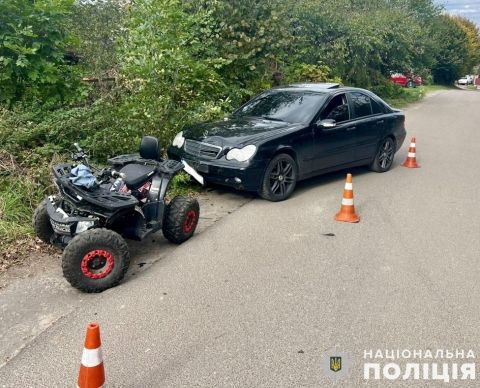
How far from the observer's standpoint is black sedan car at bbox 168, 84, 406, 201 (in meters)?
6.97

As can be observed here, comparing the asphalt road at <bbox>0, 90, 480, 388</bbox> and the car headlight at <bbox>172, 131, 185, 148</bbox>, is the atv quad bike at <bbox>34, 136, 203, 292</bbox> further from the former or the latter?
the car headlight at <bbox>172, 131, 185, 148</bbox>

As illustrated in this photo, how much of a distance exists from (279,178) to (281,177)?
4 centimetres

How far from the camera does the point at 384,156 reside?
9.66 meters

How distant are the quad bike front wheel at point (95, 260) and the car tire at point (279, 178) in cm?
314

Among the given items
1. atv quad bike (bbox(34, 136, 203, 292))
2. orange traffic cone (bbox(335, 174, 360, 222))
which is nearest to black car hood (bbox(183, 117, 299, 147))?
orange traffic cone (bbox(335, 174, 360, 222))

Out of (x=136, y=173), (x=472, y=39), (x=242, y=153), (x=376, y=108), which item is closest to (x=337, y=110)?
(x=376, y=108)

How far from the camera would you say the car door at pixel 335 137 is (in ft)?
25.8

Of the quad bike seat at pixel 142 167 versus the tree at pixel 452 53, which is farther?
the tree at pixel 452 53

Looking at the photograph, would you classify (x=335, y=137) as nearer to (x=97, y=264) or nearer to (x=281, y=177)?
(x=281, y=177)

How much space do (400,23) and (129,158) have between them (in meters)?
22.6

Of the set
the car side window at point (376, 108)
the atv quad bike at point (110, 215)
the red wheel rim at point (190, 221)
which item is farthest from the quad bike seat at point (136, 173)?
the car side window at point (376, 108)

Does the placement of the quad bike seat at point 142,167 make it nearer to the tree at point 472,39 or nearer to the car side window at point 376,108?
the car side window at point 376,108

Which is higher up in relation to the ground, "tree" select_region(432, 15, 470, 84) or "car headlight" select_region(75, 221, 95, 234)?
"car headlight" select_region(75, 221, 95, 234)

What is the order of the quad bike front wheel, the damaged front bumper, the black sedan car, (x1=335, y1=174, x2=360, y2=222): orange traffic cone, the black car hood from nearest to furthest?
the quad bike front wheel
the damaged front bumper
(x1=335, y1=174, x2=360, y2=222): orange traffic cone
the black sedan car
the black car hood
